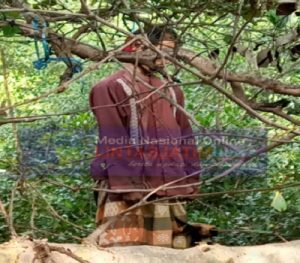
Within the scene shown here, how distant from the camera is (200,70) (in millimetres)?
1833

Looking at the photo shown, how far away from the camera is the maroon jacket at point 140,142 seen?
2.38m

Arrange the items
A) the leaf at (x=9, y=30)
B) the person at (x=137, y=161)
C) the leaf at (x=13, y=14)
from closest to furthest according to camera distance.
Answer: the leaf at (x=13, y=14) < the leaf at (x=9, y=30) < the person at (x=137, y=161)

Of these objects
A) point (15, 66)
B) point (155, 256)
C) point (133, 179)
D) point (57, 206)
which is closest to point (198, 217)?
point (57, 206)

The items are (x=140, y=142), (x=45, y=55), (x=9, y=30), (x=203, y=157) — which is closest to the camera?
(x=9, y=30)

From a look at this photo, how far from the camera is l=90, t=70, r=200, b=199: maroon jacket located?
2.38m

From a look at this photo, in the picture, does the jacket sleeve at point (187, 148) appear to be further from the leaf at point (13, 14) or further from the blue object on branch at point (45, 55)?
the leaf at point (13, 14)

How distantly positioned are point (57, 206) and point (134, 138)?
47.8 inches

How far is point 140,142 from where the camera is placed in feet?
7.76

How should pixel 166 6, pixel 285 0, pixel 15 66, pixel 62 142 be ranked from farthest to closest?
1. pixel 15 66
2. pixel 62 142
3. pixel 166 6
4. pixel 285 0

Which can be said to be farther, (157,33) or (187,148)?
(187,148)

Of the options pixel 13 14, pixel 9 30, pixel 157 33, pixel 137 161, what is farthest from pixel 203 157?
pixel 13 14

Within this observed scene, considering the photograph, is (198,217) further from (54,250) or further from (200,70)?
(54,250)

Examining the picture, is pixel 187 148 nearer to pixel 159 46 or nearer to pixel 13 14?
pixel 159 46

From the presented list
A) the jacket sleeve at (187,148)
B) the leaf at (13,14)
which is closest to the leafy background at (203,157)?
the jacket sleeve at (187,148)
